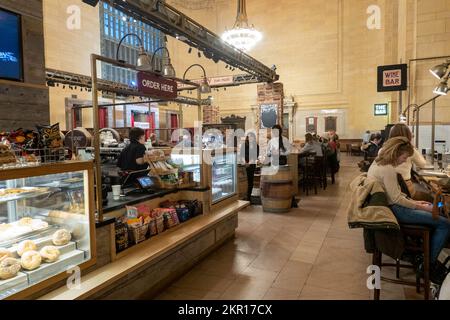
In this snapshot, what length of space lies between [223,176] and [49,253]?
2.67 metres

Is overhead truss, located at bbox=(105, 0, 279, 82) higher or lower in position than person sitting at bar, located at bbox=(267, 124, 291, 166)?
higher

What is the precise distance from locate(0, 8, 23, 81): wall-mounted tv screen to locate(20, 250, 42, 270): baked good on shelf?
2.14 meters

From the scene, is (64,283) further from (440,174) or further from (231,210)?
(440,174)

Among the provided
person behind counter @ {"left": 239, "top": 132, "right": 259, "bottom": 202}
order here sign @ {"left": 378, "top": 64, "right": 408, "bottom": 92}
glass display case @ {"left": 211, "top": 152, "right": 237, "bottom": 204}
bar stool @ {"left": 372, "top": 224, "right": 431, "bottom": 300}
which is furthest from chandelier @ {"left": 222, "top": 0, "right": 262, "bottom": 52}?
bar stool @ {"left": 372, "top": 224, "right": 431, "bottom": 300}

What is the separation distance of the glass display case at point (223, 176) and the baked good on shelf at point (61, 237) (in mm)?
1979

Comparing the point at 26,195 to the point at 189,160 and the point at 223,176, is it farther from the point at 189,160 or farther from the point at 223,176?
the point at 223,176

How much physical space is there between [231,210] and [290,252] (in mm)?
897

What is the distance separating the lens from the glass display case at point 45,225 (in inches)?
73.2

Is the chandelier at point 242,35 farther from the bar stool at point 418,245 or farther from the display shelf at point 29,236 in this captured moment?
the display shelf at point 29,236

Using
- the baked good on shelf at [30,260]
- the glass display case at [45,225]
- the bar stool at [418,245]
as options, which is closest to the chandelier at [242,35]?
the bar stool at [418,245]

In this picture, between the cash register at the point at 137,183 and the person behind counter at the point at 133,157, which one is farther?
the person behind counter at the point at 133,157

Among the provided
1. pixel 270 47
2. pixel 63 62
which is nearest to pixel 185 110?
pixel 270 47

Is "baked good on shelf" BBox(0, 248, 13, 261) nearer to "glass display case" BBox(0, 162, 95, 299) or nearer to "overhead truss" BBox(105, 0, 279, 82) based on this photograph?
"glass display case" BBox(0, 162, 95, 299)

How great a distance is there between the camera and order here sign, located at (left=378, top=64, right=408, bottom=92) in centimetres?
771
